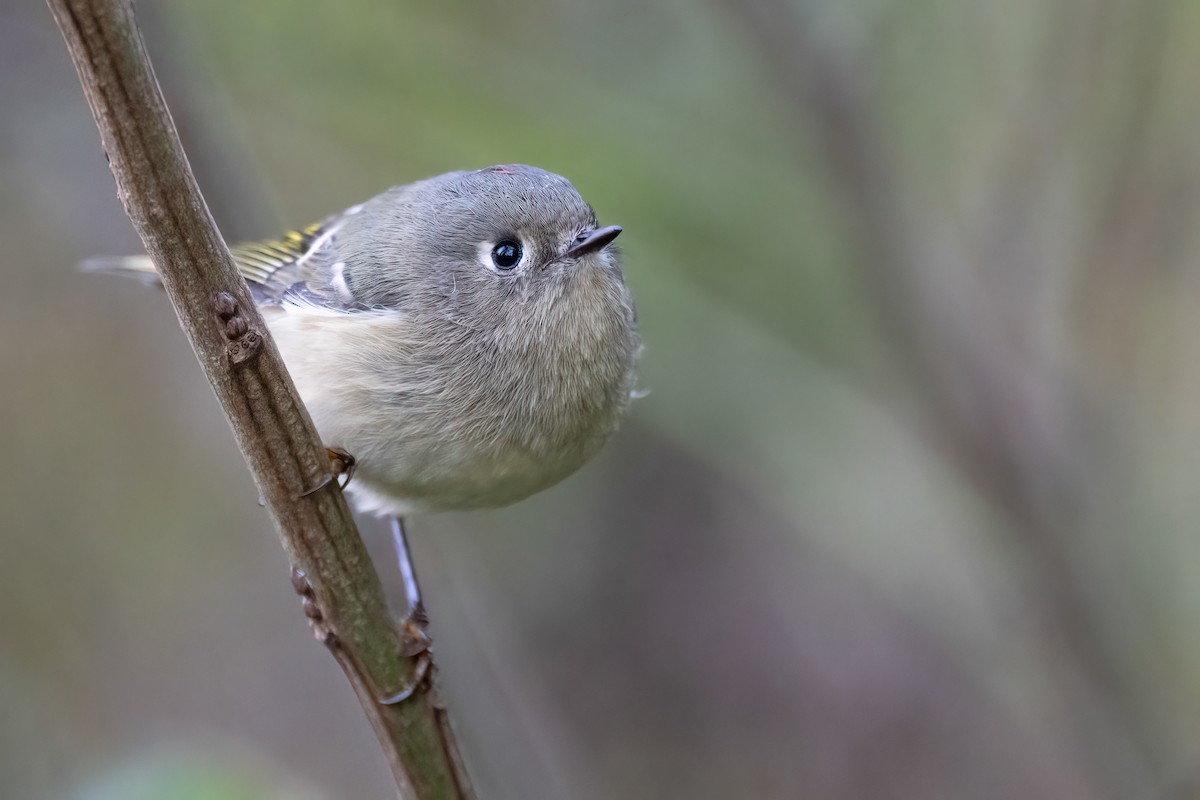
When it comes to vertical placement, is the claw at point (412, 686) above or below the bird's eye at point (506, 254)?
below

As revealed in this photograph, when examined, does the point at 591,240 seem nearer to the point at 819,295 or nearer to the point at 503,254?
the point at 503,254

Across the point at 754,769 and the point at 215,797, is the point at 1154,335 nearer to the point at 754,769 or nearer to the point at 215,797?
the point at 754,769

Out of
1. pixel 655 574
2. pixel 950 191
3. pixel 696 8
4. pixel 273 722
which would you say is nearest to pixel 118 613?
pixel 273 722

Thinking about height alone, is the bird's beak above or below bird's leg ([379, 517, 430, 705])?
above

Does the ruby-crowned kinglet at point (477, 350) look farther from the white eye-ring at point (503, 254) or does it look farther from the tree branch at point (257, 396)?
the tree branch at point (257, 396)

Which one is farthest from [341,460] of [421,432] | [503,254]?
[503,254]

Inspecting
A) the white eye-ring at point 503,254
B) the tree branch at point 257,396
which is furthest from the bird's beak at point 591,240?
the tree branch at point 257,396

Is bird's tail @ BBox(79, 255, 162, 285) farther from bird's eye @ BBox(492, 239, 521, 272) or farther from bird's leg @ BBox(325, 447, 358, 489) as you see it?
bird's eye @ BBox(492, 239, 521, 272)

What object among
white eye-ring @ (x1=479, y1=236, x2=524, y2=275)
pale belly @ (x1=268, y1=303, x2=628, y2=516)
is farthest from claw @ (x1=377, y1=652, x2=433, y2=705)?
white eye-ring @ (x1=479, y1=236, x2=524, y2=275)
